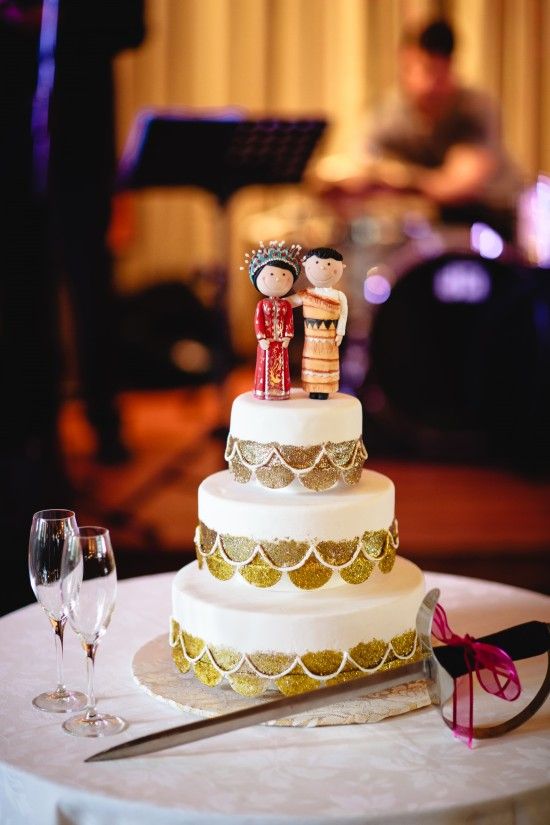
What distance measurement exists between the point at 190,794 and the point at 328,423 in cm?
51

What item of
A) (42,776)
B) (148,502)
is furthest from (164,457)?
(42,776)

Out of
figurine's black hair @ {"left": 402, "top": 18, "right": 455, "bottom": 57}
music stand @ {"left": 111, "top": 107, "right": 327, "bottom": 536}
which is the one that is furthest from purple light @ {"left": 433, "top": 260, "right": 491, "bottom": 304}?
figurine's black hair @ {"left": 402, "top": 18, "right": 455, "bottom": 57}

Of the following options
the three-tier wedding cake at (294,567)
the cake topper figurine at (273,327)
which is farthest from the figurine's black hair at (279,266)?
the three-tier wedding cake at (294,567)

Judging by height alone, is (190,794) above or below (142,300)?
below

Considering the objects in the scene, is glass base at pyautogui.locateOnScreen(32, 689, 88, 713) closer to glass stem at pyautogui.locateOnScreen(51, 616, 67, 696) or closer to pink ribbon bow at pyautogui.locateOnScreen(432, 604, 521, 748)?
glass stem at pyautogui.locateOnScreen(51, 616, 67, 696)

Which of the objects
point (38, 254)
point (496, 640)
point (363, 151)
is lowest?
point (496, 640)

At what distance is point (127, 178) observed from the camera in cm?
349

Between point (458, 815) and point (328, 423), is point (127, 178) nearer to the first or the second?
point (328, 423)

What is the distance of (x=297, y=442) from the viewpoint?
1435 mm

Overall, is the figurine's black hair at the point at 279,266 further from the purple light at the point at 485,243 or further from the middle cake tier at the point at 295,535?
the purple light at the point at 485,243

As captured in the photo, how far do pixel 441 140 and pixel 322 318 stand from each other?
4020mm

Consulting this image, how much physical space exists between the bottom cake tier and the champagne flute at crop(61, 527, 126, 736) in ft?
0.50

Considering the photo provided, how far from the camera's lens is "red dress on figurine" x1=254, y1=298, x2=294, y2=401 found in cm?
149

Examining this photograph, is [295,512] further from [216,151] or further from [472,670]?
[216,151]
